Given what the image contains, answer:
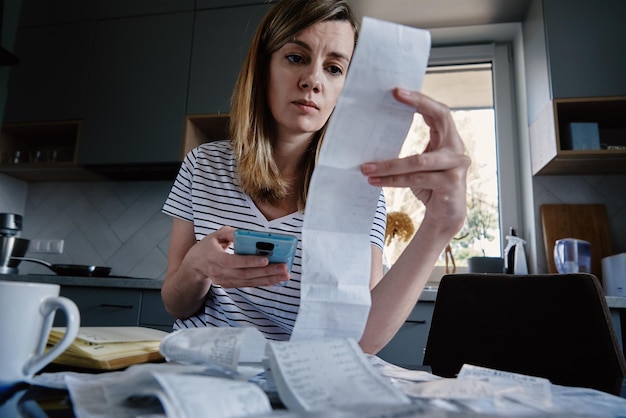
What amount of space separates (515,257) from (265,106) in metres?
1.43

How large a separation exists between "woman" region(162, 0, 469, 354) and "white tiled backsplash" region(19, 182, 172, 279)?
1.43 metres

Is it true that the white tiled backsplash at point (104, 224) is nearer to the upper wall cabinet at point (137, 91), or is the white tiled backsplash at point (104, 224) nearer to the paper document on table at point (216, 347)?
the upper wall cabinet at point (137, 91)

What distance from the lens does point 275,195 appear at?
3.37 feet

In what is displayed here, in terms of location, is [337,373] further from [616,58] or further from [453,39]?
[453,39]

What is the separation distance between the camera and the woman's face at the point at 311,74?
0.93 m

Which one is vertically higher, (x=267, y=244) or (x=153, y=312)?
(x=267, y=244)

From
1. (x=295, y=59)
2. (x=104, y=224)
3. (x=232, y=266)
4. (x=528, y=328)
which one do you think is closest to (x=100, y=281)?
(x=104, y=224)

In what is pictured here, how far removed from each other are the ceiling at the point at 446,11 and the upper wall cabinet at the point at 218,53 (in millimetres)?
559

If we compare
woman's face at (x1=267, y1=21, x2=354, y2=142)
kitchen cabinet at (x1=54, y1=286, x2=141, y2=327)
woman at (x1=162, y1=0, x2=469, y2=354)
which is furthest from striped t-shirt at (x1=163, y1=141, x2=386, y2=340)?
kitchen cabinet at (x1=54, y1=286, x2=141, y2=327)

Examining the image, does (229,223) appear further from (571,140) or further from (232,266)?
(571,140)

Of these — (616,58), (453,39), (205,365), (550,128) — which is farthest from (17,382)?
(453,39)

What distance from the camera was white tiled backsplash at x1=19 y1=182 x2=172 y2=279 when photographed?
2410 mm

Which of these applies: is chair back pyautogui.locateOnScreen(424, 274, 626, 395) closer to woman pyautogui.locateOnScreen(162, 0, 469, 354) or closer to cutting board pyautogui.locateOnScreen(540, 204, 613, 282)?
woman pyautogui.locateOnScreen(162, 0, 469, 354)

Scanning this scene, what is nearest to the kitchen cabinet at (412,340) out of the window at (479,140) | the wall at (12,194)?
the window at (479,140)
